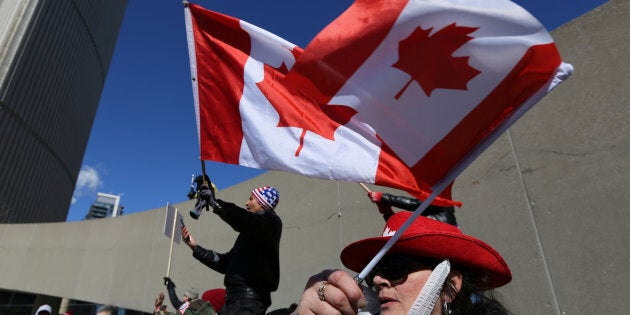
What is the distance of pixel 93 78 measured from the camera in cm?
2819

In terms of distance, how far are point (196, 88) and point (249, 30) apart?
43cm

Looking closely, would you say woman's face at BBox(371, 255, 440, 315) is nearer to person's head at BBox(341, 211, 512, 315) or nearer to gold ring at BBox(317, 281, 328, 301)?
person's head at BBox(341, 211, 512, 315)

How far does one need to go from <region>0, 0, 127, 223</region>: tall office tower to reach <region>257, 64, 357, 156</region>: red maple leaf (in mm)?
21547

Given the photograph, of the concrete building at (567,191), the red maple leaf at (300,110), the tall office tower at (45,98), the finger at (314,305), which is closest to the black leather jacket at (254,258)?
the red maple leaf at (300,110)

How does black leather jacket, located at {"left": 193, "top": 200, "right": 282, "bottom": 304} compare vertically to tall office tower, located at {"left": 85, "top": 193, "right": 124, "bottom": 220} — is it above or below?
below

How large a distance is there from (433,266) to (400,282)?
0.46 feet

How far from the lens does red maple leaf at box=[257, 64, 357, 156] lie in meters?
1.79

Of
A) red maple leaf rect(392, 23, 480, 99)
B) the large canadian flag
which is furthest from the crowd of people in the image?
red maple leaf rect(392, 23, 480, 99)

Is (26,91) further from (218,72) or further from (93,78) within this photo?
(218,72)

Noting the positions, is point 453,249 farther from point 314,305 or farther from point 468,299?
point 314,305

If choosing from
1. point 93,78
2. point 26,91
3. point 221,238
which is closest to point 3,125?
point 26,91

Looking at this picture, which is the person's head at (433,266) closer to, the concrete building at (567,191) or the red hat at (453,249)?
the red hat at (453,249)

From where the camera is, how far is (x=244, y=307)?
7.18 feet

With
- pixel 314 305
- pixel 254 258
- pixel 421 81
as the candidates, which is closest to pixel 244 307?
pixel 254 258
